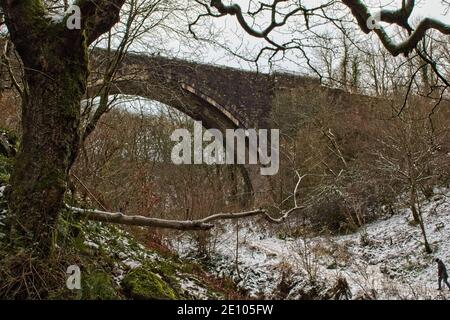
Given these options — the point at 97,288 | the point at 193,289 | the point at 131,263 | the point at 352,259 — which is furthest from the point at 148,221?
the point at 352,259

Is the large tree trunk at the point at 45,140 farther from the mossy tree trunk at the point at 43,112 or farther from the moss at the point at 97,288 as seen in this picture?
the moss at the point at 97,288

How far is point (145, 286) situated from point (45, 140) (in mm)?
1547

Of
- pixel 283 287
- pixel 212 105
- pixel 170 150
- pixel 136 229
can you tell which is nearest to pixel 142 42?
pixel 136 229

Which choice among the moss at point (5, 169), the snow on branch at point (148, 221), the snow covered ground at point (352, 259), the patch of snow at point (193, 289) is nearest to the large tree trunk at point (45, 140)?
the snow on branch at point (148, 221)

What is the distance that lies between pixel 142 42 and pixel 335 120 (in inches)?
406

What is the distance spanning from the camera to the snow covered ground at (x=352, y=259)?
336 inches

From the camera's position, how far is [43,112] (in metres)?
3.07

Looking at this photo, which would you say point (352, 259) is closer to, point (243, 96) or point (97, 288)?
point (97, 288)

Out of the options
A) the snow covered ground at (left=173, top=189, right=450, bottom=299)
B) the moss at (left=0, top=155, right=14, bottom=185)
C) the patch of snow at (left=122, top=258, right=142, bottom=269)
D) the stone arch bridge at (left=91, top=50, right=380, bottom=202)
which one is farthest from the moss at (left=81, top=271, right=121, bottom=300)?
the stone arch bridge at (left=91, top=50, right=380, bottom=202)

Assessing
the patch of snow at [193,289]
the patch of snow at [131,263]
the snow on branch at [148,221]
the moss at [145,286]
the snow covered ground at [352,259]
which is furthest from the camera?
the snow covered ground at [352,259]

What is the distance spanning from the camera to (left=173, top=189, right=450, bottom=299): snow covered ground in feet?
28.0

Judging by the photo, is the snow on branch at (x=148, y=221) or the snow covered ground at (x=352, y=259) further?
the snow covered ground at (x=352, y=259)

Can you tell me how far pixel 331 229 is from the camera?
1435 cm

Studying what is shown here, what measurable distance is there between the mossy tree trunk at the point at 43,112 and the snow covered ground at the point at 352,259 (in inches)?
242
